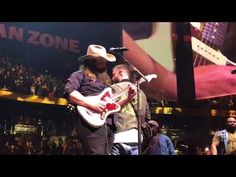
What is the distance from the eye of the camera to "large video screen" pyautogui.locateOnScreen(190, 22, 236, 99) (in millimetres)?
4598

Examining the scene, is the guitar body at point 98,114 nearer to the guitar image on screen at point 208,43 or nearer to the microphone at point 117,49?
the microphone at point 117,49

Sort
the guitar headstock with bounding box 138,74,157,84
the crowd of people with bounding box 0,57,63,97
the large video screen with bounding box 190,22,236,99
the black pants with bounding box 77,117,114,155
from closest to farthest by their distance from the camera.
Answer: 1. the black pants with bounding box 77,117,114,155
2. the crowd of people with bounding box 0,57,63,97
3. the guitar headstock with bounding box 138,74,157,84
4. the large video screen with bounding box 190,22,236,99

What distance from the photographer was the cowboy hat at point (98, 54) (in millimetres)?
4320

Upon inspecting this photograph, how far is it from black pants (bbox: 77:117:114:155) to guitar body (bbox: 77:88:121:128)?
48 millimetres

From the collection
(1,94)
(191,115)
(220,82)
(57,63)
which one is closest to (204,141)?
(191,115)

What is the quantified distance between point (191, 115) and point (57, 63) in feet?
4.78

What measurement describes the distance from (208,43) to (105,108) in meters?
1.42

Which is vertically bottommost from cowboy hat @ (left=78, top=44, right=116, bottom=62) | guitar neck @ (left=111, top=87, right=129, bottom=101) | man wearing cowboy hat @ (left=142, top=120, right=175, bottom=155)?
man wearing cowboy hat @ (left=142, top=120, right=175, bottom=155)

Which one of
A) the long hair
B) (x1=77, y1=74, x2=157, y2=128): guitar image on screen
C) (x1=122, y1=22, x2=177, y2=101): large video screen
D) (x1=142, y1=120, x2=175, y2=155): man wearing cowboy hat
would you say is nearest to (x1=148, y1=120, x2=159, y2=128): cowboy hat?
(x1=142, y1=120, x2=175, y2=155): man wearing cowboy hat

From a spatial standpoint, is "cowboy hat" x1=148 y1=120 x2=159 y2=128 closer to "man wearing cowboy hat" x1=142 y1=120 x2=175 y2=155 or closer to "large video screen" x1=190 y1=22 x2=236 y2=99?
"man wearing cowboy hat" x1=142 y1=120 x2=175 y2=155

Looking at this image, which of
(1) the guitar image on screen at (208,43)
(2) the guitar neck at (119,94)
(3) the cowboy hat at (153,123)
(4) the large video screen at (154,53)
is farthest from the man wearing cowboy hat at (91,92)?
(1) the guitar image on screen at (208,43)

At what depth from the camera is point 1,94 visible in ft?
13.8

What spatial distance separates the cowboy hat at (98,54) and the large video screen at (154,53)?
18cm

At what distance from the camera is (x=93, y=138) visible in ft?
13.4
